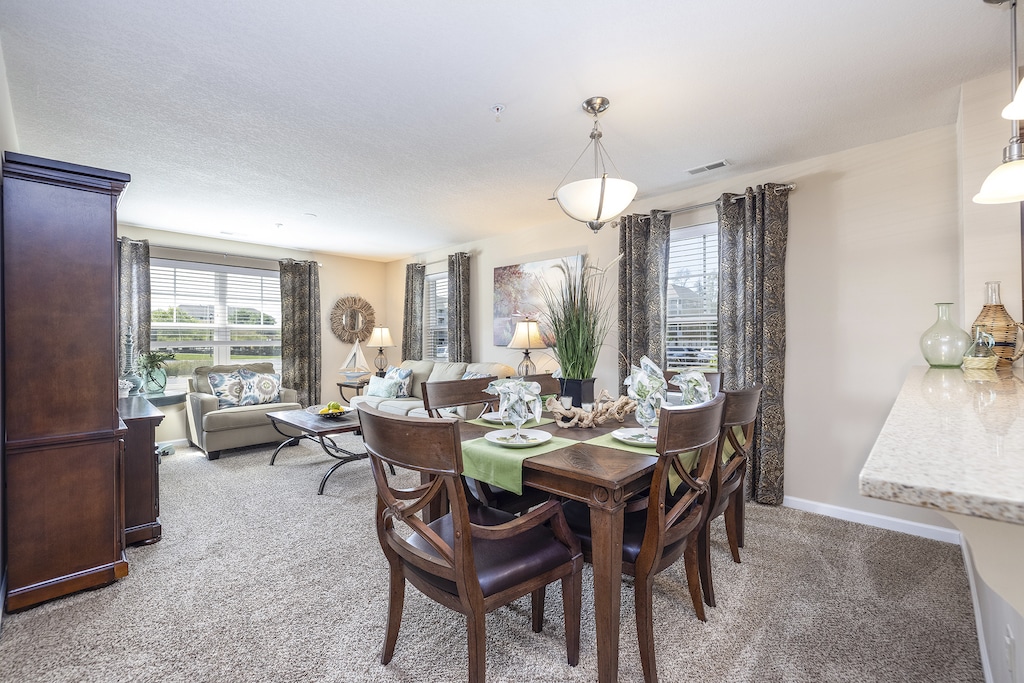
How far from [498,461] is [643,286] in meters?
2.65

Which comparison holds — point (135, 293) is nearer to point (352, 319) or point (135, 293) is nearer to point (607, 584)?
point (352, 319)

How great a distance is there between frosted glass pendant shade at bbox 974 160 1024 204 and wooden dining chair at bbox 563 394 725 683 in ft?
3.61

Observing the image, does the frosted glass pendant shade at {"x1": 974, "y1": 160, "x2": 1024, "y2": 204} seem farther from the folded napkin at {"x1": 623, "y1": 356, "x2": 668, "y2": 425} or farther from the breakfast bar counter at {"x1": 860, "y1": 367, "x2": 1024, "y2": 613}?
the folded napkin at {"x1": 623, "y1": 356, "x2": 668, "y2": 425}

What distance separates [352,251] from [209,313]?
73.7 inches

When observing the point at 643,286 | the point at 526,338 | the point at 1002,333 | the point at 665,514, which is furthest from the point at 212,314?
the point at 1002,333

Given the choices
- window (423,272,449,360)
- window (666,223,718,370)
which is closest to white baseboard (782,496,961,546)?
window (666,223,718,370)

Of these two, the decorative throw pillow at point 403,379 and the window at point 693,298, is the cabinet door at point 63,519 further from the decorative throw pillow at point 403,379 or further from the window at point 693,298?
the window at point 693,298

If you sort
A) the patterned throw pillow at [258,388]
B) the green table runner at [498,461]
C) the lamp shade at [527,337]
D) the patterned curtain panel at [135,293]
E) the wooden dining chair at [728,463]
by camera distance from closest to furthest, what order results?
1. the green table runner at [498,461]
2. the wooden dining chair at [728,463]
3. the lamp shade at [527,337]
4. the patterned curtain panel at [135,293]
5. the patterned throw pillow at [258,388]

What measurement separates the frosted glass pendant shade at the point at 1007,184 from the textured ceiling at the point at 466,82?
72 centimetres

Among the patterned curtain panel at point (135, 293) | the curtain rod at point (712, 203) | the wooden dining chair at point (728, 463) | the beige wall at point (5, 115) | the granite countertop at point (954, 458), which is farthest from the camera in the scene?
the patterned curtain panel at point (135, 293)

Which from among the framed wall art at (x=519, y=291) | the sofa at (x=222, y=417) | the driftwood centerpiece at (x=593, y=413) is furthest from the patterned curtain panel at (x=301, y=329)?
the driftwood centerpiece at (x=593, y=413)

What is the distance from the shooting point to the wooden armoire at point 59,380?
1930 millimetres

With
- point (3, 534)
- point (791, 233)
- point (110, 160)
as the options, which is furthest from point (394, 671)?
point (110, 160)

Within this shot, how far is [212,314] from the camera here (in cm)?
556
